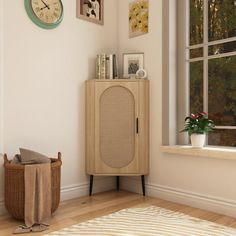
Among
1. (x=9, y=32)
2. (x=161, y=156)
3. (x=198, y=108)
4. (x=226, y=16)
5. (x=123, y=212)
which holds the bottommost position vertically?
(x=123, y=212)

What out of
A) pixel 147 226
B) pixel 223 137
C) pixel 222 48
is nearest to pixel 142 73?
pixel 222 48

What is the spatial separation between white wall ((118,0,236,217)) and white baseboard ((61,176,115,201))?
0.18 metres

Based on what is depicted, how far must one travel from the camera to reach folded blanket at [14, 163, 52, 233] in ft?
6.79

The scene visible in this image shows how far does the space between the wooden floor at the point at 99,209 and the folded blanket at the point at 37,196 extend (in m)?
0.10

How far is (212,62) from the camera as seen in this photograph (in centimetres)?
261

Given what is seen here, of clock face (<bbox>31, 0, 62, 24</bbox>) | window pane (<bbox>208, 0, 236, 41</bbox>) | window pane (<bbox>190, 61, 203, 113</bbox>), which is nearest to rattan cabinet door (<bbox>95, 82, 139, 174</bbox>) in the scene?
window pane (<bbox>190, 61, 203, 113</bbox>)

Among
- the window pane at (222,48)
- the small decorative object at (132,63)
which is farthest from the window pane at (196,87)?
the small decorative object at (132,63)

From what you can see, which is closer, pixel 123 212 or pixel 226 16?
pixel 123 212

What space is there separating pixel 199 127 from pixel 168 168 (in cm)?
55

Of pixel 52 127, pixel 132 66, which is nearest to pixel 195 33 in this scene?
pixel 132 66

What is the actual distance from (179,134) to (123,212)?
0.97 meters

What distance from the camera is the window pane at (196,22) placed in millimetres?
2699

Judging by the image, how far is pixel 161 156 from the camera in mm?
2803

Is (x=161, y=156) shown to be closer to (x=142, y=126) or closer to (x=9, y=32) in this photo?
(x=142, y=126)
